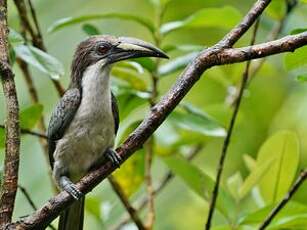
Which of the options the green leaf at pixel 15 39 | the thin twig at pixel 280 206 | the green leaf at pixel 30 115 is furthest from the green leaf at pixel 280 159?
the green leaf at pixel 15 39

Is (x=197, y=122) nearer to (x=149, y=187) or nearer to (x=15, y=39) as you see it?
(x=149, y=187)

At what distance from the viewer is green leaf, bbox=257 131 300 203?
2760mm

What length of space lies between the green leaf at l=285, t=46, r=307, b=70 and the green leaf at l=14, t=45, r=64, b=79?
0.81 m

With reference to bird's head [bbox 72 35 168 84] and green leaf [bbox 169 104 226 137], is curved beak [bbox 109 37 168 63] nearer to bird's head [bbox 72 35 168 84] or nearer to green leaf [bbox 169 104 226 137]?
bird's head [bbox 72 35 168 84]

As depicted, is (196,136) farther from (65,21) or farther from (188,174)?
(65,21)

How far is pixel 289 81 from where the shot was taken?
4.32 meters

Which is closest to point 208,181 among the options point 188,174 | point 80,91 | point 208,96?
point 188,174

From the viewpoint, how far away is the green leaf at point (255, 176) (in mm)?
2752

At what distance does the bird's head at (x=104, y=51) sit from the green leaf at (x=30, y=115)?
307mm

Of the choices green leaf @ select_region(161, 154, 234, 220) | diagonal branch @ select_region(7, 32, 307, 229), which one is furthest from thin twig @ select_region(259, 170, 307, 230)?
diagonal branch @ select_region(7, 32, 307, 229)

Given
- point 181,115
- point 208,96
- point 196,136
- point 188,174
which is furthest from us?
point 208,96

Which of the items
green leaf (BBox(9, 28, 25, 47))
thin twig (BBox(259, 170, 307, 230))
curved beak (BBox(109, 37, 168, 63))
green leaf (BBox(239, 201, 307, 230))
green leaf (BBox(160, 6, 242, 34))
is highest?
green leaf (BBox(9, 28, 25, 47))

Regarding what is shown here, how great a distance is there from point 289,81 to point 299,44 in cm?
257

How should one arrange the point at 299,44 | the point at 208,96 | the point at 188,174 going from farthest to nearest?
the point at 208,96 < the point at 188,174 < the point at 299,44
